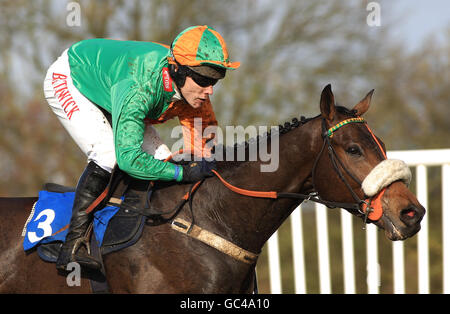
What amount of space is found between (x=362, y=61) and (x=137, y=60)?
785cm

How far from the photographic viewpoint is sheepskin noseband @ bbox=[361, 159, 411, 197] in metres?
2.37

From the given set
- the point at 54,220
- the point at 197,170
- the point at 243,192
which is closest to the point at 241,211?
the point at 243,192

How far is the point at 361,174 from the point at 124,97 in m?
1.24

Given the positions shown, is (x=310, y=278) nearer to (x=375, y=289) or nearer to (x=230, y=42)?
(x=375, y=289)

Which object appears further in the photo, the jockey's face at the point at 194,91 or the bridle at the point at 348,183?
the jockey's face at the point at 194,91

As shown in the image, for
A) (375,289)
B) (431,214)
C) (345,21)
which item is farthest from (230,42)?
(375,289)

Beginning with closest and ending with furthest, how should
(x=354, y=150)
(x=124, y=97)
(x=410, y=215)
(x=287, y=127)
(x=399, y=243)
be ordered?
(x=410, y=215), (x=354, y=150), (x=124, y=97), (x=287, y=127), (x=399, y=243)

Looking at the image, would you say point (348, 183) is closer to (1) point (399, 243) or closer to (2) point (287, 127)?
(2) point (287, 127)

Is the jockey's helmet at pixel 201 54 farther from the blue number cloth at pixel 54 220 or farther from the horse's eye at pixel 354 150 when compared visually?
the blue number cloth at pixel 54 220

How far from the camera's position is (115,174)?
279cm

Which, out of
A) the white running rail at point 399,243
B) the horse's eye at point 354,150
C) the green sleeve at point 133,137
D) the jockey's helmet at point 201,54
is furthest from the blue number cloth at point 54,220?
the white running rail at point 399,243

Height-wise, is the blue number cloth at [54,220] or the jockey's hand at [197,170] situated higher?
the jockey's hand at [197,170]

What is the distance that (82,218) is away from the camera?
104 inches

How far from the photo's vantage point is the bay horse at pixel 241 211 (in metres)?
2.48
